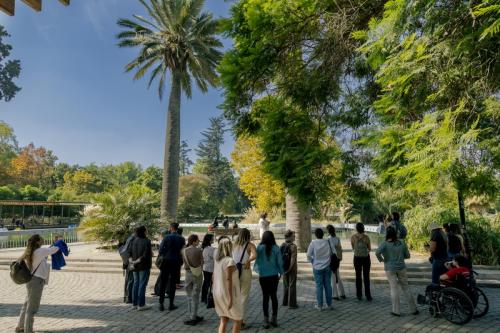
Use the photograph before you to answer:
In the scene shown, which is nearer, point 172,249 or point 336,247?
point 172,249

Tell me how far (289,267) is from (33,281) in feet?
14.6

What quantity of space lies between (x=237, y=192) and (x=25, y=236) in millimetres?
49218

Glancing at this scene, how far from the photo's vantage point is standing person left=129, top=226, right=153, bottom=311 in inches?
271

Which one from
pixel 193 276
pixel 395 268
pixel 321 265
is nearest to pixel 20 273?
pixel 193 276

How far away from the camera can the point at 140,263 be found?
6.88 m

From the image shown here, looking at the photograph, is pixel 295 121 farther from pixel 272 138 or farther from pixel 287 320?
pixel 287 320

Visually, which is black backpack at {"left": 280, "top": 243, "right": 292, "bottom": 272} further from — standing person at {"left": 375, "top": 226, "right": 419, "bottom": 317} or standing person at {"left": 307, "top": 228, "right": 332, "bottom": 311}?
standing person at {"left": 375, "top": 226, "right": 419, "bottom": 317}

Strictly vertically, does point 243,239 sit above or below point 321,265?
above

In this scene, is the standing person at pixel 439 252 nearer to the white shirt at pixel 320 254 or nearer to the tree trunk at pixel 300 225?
the white shirt at pixel 320 254

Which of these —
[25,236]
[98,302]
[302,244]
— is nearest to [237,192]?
[25,236]

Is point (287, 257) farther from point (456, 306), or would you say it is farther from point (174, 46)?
point (174, 46)

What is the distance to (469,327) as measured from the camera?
18.6 feet

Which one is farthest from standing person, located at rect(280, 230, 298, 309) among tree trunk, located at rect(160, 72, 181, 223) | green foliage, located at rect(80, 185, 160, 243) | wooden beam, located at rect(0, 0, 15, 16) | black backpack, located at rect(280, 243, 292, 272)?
tree trunk, located at rect(160, 72, 181, 223)

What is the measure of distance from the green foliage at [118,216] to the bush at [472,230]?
10.7m
